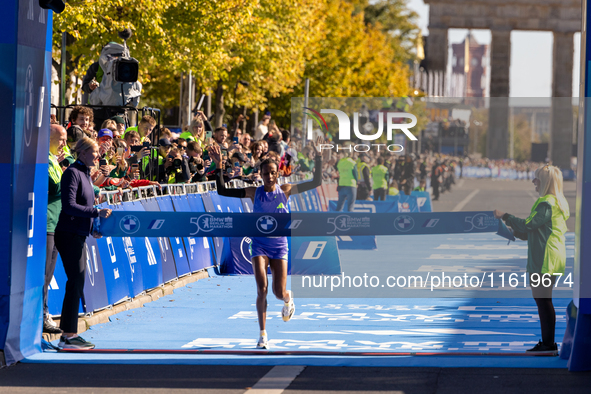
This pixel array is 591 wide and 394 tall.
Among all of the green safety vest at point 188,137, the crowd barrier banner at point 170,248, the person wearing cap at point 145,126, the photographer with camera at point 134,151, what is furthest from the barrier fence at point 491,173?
the photographer with camera at point 134,151

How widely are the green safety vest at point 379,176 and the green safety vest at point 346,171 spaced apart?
1646 millimetres

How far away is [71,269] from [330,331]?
2.78 meters

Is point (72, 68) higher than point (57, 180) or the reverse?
higher

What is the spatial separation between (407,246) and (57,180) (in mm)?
9357

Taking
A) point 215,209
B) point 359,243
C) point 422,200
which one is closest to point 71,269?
point 215,209

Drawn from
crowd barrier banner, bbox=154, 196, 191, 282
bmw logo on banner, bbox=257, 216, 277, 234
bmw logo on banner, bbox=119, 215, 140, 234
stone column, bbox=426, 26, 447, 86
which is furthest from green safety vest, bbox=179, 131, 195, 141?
stone column, bbox=426, 26, 447, 86

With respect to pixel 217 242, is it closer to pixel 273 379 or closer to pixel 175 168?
pixel 175 168

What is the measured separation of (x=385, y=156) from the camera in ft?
59.8

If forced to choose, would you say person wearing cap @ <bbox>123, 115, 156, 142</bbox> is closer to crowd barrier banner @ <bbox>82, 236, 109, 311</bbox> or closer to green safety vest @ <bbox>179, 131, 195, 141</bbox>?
green safety vest @ <bbox>179, 131, 195, 141</bbox>

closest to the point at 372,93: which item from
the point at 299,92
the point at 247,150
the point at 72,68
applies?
the point at 299,92

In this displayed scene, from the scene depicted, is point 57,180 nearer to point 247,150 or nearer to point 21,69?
point 21,69

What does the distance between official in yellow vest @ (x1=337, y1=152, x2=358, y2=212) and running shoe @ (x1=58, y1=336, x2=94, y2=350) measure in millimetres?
7655

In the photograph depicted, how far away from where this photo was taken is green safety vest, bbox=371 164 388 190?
1793 centimetres

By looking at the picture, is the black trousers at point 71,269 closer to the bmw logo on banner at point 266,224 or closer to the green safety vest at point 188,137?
the bmw logo on banner at point 266,224
